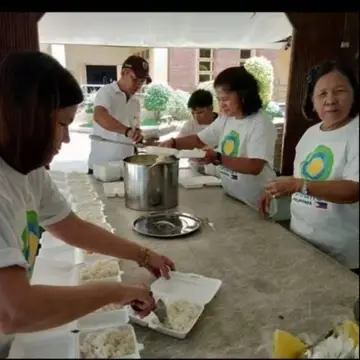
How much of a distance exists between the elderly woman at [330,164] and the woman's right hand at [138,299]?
313 millimetres

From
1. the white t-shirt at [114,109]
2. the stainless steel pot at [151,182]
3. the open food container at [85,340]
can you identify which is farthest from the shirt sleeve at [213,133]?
the open food container at [85,340]

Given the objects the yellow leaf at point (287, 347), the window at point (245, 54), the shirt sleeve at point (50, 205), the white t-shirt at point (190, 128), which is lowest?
the yellow leaf at point (287, 347)

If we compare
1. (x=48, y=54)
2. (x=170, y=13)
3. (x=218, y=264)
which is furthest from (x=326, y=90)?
(x=218, y=264)

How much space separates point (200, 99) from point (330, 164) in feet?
1.23

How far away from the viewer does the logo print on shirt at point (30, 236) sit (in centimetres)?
81

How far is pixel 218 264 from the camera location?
3.53ft

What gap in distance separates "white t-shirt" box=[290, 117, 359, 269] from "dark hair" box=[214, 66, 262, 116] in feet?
0.61

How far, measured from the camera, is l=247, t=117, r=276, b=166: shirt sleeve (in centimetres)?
95

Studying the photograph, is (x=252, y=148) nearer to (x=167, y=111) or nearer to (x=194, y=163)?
(x=167, y=111)

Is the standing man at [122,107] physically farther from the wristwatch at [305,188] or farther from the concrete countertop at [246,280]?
the wristwatch at [305,188]

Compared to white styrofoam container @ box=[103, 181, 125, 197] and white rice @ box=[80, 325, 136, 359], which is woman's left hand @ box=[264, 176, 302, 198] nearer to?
white rice @ box=[80, 325, 136, 359]

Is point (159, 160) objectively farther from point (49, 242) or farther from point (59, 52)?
point (59, 52)

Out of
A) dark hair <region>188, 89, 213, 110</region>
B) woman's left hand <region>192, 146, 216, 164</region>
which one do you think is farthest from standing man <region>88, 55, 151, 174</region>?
woman's left hand <region>192, 146, 216, 164</region>

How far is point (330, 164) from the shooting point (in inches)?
26.0
